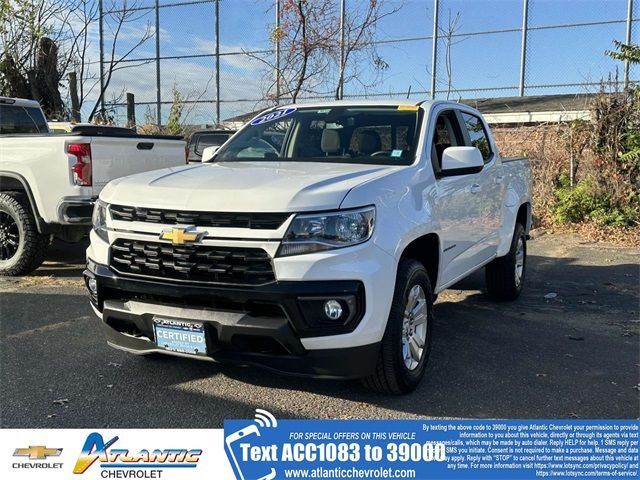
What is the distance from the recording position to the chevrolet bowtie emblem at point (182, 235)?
3223mm

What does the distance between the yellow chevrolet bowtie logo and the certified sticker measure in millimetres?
2937

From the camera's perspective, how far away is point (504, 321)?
217 inches

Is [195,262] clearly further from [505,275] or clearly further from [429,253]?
[505,275]

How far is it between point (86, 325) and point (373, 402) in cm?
277

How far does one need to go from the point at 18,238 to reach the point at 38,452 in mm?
4226

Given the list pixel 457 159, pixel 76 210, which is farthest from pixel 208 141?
pixel 457 159

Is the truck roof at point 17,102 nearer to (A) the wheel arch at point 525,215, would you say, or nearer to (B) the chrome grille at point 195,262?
(B) the chrome grille at point 195,262

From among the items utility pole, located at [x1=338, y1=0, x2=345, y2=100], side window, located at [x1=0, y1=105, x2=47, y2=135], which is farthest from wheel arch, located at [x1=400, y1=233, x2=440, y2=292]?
utility pole, located at [x1=338, y1=0, x2=345, y2=100]

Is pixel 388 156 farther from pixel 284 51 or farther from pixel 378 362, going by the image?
pixel 284 51

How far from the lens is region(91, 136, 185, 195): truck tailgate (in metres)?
6.13

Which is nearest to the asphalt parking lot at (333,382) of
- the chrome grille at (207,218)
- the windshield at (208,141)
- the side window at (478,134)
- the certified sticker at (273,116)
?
the chrome grille at (207,218)

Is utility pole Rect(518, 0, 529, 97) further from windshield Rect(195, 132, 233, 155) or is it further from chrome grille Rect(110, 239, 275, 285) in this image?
chrome grille Rect(110, 239, 275, 285)

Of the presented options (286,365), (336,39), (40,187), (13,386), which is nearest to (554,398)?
(286,365)

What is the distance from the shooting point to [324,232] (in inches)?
124
